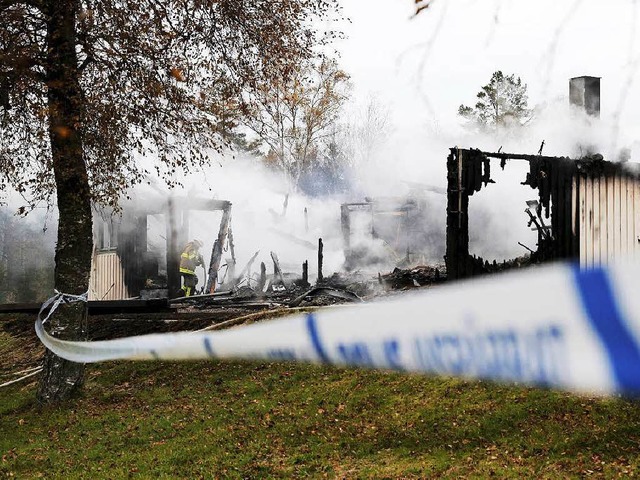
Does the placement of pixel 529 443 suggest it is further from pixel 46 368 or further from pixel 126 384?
pixel 46 368

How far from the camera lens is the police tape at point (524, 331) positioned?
1.16 meters

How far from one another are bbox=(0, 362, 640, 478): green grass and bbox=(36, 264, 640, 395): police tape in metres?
4.59

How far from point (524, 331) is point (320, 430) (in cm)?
673

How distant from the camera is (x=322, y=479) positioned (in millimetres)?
6426

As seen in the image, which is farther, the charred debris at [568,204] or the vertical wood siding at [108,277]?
the vertical wood siding at [108,277]

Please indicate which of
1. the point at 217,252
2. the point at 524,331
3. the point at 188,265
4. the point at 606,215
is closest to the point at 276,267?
the point at 217,252

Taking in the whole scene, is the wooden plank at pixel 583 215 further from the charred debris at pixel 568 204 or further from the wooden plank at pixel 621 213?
the wooden plank at pixel 621 213

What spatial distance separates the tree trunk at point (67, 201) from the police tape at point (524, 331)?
8.86 m

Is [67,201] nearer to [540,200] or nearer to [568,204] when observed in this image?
[540,200]

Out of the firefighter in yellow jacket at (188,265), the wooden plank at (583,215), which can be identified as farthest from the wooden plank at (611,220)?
the firefighter in yellow jacket at (188,265)

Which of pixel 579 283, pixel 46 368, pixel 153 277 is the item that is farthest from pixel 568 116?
pixel 579 283

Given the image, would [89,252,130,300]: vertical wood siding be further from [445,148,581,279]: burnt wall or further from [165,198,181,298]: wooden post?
[445,148,581,279]: burnt wall

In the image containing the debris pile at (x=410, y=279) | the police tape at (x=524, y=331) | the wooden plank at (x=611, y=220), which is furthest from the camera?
the debris pile at (x=410, y=279)

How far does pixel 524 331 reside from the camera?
145cm
